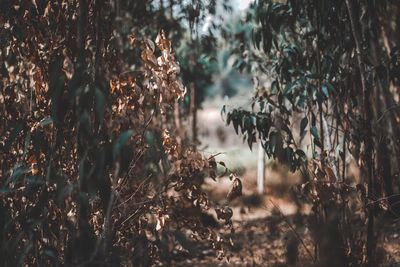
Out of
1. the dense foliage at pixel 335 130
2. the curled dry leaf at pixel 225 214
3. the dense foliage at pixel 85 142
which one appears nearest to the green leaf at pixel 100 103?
the dense foliage at pixel 85 142

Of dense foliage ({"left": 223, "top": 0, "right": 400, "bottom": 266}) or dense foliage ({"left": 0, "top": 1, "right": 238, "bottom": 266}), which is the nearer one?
dense foliage ({"left": 0, "top": 1, "right": 238, "bottom": 266})

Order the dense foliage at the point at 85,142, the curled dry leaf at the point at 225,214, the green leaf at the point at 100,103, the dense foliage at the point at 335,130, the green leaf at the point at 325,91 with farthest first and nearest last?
the green leaf at the point at 325,91 < the dense foliage at the point at 335,130 < the curled dry leaf at the point at 225,214 < the dense foliage at the point at 85,142 < the green leaf at the point at 100,103

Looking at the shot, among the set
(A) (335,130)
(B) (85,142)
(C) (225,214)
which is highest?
(A) (335,130)

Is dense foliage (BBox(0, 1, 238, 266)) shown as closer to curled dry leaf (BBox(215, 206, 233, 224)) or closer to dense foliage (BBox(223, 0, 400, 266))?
curled dry leaf (BBox(215, 206, 233, 224))

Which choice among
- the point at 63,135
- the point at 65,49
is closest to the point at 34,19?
the point at 65,49

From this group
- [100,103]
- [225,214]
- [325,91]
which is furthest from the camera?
[325,91]

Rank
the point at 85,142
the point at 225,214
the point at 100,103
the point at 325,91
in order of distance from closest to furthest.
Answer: the point at 100,103 < the point at 85,142 < the point at 225,214 < the point at 325,91

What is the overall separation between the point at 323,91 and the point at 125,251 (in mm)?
1941

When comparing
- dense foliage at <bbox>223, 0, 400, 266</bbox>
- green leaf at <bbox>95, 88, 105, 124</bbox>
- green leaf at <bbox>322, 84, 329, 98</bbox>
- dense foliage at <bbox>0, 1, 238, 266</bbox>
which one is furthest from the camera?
green leaf at <bbox>322, 84, 329, 98</bbox>

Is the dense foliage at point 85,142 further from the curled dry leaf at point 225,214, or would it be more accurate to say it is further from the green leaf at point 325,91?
the green leaf at point 325,91

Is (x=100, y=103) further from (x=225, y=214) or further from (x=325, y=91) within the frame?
(x=325, y=91)

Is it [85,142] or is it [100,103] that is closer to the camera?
[100,103]

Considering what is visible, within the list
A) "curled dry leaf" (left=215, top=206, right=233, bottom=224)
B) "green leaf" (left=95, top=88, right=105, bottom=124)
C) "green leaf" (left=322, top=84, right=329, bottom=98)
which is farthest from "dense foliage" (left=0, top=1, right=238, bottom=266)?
"green leaf" (left=322, top=84, right=329, bottom=98)

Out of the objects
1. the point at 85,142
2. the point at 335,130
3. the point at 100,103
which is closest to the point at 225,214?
the point at 85,142
